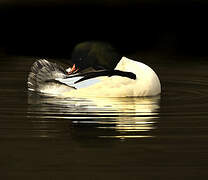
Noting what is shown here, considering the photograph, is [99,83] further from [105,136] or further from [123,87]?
[105,136]

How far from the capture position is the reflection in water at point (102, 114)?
9.78 m

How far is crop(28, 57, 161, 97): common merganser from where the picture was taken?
42.3 feet

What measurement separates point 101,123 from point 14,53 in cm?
927

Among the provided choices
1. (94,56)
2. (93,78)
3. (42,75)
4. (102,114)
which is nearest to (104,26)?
(94,56)

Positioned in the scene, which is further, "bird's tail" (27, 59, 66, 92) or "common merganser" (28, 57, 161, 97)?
"bird's tail" (27, 59, 66, 92)

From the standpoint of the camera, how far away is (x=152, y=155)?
28.0 feet

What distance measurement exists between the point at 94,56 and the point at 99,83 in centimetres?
84

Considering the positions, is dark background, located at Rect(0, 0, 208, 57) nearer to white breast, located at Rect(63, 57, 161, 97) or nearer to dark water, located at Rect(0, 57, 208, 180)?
white breast, located at Rect(63, 57, 161, 97)

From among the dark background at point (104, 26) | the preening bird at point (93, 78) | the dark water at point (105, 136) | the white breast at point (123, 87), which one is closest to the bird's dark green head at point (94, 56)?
the preening bird at point (93, 78)

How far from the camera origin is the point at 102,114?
35.7ft

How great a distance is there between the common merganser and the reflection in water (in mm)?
244

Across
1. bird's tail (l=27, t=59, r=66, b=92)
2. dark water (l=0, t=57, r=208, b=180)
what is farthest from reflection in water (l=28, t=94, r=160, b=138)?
bird's tail (l=27, t=59, r=66, b=92)

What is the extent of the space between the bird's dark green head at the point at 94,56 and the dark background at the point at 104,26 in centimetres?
579

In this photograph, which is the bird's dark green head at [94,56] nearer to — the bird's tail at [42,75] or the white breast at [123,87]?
the bird's tail at [42,75]
